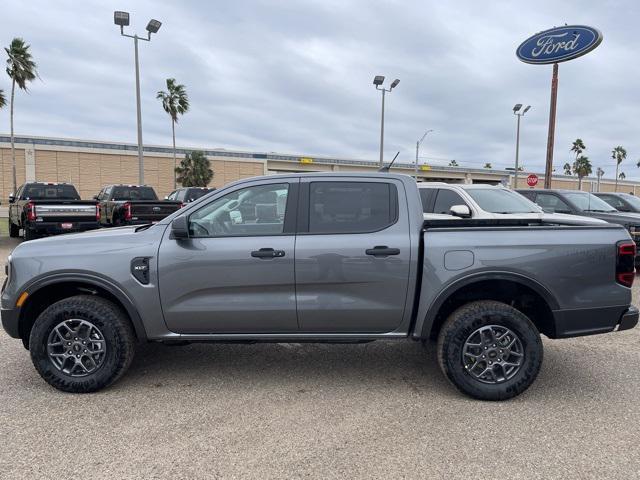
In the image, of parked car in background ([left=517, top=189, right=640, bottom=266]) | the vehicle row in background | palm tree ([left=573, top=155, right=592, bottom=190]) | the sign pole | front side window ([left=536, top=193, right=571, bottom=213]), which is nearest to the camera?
parked car in background ([left=517, top=189, right=640, bottom=266])

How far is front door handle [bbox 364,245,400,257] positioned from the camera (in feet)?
12.2

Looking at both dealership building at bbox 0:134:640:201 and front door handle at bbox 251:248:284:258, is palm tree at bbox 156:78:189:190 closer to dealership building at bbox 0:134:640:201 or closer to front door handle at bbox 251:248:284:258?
dealership building at bbox 0:134:640:201

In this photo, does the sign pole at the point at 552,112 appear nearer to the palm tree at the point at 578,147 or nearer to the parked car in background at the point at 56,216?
the parked car in background at the point at 56,216

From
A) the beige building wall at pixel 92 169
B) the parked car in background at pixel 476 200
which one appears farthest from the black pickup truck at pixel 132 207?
the beige building wall at pixel 92 169

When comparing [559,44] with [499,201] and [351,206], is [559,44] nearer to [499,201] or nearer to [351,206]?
[499,201]

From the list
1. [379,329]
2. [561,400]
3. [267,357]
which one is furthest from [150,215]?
[561,400]

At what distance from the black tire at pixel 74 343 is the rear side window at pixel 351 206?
1.78m

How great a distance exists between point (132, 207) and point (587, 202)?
37.4 feet

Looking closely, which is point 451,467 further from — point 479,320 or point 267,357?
point 267,357

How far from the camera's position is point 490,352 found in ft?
12.3

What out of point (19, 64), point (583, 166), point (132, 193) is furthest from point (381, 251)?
point (583, 166)

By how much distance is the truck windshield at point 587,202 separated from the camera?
34.1ft

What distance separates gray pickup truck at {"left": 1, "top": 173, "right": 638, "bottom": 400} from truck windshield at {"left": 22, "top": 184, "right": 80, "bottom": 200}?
12.1 metres

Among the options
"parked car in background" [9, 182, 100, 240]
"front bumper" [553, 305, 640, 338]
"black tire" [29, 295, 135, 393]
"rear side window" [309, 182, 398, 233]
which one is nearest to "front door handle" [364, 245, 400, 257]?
"rear side window" [309, 182, 398, 233]
